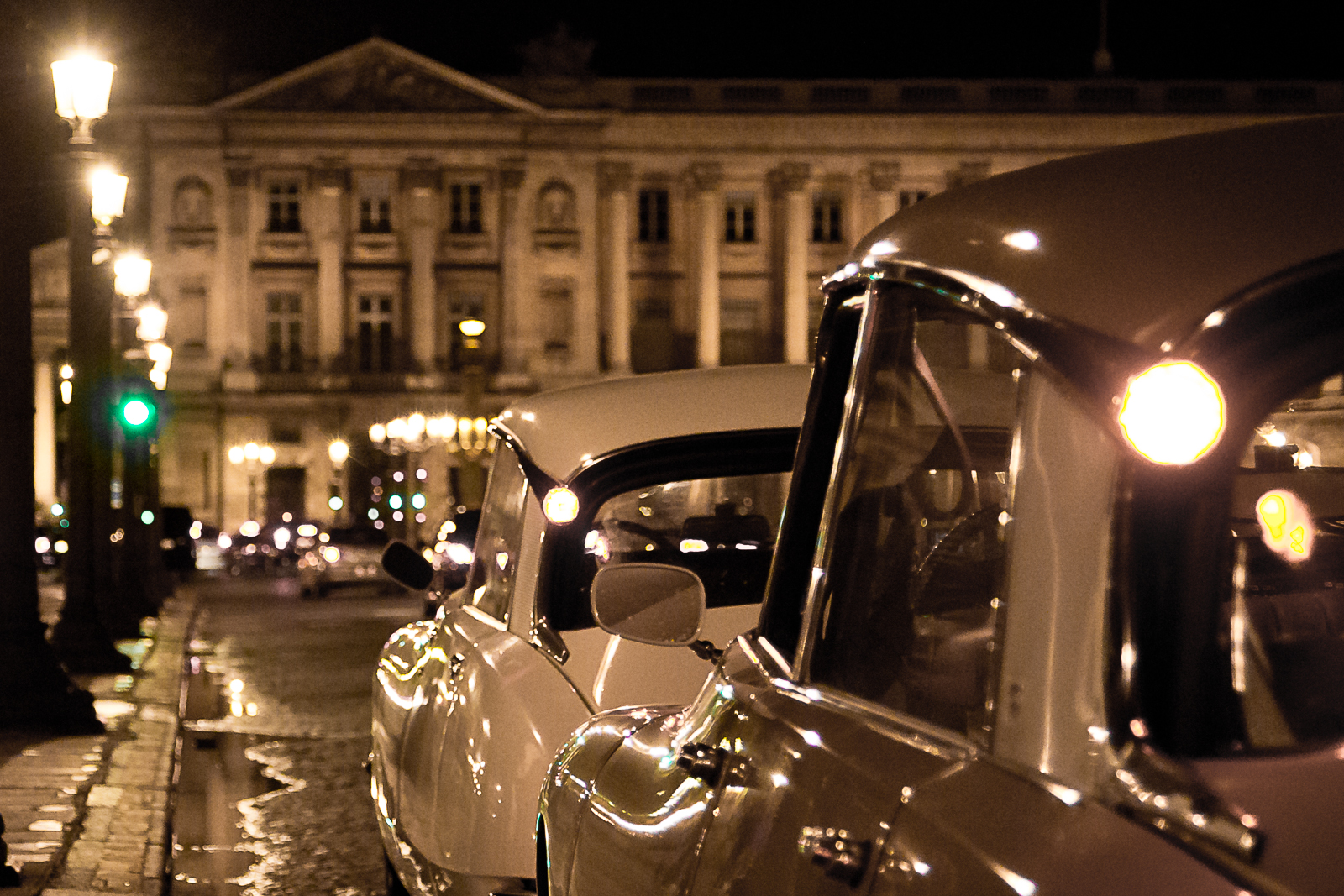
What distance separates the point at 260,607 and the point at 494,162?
4053cm

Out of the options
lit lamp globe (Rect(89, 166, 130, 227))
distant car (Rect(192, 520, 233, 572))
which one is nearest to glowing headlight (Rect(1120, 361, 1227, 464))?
lit lamp globe (Rect(89, 166, 130, 227))

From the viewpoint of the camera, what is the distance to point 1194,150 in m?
1.77

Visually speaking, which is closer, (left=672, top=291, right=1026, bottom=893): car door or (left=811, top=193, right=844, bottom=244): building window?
(left=672, top=291, right=1026, bottom=893): car door

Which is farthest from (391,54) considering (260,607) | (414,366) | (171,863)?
(171,863)

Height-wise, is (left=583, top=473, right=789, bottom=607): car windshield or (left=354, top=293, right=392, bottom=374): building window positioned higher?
(left=354, top=293, right=392, bottom=374): building window

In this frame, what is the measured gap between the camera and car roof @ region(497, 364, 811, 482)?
4176 millimetres

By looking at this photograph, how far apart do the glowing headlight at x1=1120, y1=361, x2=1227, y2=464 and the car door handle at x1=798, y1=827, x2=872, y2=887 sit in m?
0.55

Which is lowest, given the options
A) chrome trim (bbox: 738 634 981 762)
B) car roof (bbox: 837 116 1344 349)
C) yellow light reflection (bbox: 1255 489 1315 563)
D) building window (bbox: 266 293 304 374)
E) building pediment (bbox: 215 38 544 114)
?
chrome trim (bbox: 738 634 981 762)

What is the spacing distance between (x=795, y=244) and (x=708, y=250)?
3.29 meters

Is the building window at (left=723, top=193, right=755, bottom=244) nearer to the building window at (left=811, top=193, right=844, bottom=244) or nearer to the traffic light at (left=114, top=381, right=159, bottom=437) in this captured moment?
the building window at (left=811, top=193, right=844, bottom=244)

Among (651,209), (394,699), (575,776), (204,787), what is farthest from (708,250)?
(575,776)

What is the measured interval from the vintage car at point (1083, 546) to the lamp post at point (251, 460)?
66.8m

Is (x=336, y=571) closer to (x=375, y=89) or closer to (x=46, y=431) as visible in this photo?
(x=375, y=89)

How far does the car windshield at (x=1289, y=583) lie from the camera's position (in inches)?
60.8
